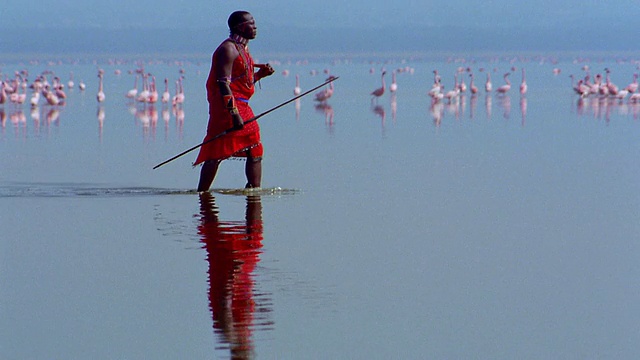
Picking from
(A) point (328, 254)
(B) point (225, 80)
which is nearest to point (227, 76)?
(B) point (225, 80)

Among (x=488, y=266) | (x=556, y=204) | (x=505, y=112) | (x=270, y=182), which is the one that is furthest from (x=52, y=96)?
(x=488, y=266)

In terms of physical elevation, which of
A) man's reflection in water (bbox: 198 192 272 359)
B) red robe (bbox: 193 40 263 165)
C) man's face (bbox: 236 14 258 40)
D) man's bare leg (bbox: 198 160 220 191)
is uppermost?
man's face (bbox: 236 14 258 40)

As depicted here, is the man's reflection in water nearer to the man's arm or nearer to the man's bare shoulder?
the man's arm

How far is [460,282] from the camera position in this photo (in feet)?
24.4

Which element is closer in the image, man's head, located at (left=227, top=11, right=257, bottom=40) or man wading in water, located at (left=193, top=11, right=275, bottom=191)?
man wading in water, located at (left=193, top=11, right=275, bottom=191)

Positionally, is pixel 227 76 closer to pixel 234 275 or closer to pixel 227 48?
pixel 227 48

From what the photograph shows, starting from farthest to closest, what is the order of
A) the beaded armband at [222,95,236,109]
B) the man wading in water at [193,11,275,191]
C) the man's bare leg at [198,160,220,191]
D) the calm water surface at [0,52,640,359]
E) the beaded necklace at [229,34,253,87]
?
the man's bare leg at [198,160,220,191], the beaded necklace at [229,34,253,87], the man wading in water at [193,11,275,191], the beaded armband at [222,95,236,109], the calm water surface at [0,52,640,359]

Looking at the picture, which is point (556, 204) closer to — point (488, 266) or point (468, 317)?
point (488, 266)

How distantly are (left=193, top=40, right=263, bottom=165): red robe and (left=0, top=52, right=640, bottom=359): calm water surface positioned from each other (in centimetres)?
38

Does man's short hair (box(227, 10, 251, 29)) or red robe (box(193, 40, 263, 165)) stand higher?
Answer: man's short hair (box(227, 10, 251, 29))

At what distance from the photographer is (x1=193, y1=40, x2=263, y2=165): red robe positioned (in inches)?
435

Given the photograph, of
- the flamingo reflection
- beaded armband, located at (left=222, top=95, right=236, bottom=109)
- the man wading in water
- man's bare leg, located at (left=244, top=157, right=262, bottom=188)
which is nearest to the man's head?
the man wading in water

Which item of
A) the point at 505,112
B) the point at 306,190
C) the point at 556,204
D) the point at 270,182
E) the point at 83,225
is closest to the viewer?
the point at 83,225

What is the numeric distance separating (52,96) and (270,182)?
63.3ft
